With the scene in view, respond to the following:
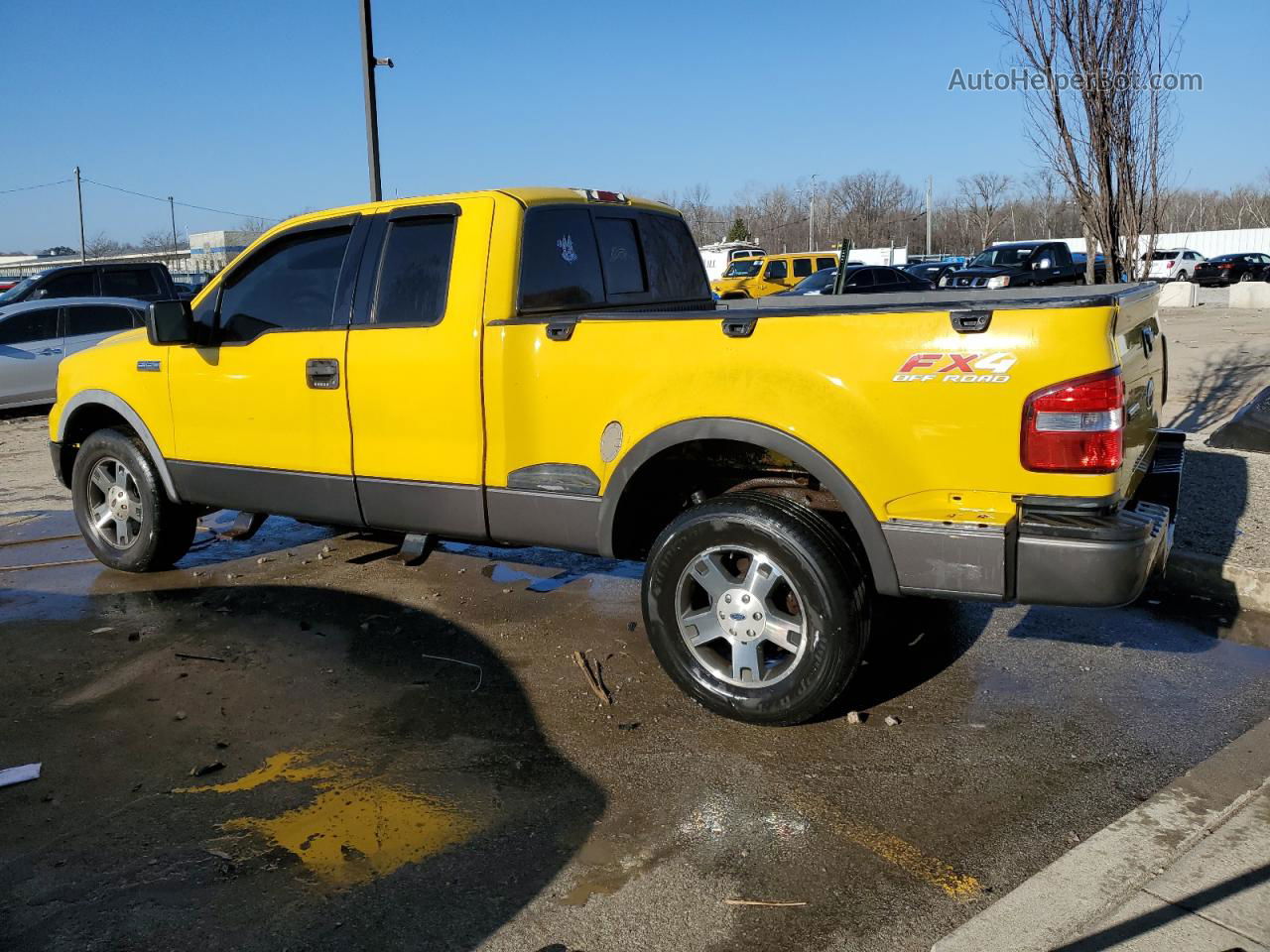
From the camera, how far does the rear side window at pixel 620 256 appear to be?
17.8 ft

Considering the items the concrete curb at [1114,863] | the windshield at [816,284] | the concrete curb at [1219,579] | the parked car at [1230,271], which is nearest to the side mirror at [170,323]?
the concrete curb at [1114,863]

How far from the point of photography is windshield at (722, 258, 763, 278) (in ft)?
106

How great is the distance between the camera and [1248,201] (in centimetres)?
11688

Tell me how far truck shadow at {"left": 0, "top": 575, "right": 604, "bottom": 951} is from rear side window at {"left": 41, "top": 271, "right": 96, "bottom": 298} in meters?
12.5

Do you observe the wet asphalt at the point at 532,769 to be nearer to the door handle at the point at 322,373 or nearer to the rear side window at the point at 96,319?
the door handle at the point at 322,373

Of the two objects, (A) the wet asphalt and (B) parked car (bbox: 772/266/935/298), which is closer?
(A) the wet asphalt

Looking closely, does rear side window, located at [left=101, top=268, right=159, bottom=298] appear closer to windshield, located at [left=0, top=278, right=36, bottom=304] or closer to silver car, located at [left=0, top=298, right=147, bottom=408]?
windshield, located at [left=0, top=278, right=36, bottom=304]

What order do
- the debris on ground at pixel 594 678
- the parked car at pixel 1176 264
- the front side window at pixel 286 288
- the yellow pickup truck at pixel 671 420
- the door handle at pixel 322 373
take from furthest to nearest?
the parked car at pixel 1176 264, the front side window at pixel 286 288, the door handle at pixel 322 373, the debris on ground at pixel 594 678, the yellow pickup truck at pixel 671 420

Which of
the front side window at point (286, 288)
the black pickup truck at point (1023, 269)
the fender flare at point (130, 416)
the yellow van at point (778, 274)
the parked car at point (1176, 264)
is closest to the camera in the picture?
the front side window at point (286, 288)

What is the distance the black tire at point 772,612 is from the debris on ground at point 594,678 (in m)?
0.37

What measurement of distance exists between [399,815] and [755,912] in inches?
49.7

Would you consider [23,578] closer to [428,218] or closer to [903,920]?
[428,218]

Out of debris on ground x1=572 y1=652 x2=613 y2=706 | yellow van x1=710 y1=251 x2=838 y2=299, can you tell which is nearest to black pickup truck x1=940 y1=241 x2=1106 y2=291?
yellow van x1=710 y1=251 x2=838 y2=299

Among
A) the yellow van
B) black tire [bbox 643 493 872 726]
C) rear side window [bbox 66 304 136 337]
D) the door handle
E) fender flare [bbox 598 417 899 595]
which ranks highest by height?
the yellow van
